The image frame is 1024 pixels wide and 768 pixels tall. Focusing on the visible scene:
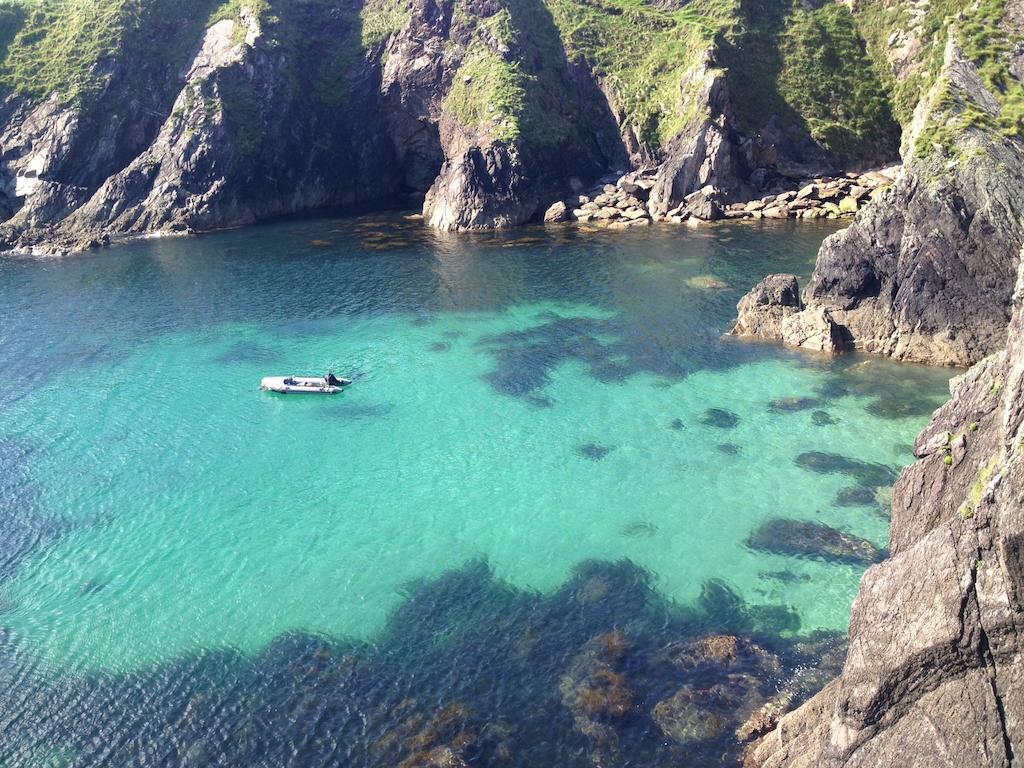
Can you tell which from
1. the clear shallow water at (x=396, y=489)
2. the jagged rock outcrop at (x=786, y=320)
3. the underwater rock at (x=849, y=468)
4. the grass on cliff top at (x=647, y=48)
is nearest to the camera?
the clear shallow water at (x=396, y=489)

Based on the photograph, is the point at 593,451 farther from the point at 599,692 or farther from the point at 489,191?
the point at 489,191

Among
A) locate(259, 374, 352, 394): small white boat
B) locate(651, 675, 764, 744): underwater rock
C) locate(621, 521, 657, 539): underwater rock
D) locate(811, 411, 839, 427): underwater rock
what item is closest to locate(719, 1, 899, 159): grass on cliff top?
locate(811, 411, 839, 427): underwater rock

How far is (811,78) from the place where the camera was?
362 ft

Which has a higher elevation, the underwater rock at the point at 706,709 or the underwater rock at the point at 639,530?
the underwater rock at the point at 639,530

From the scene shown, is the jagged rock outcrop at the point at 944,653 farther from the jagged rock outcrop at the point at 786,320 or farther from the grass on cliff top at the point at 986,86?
the grass on cliff top at the point at 986,86

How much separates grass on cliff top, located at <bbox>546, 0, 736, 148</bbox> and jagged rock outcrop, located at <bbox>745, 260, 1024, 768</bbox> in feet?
Result: 309

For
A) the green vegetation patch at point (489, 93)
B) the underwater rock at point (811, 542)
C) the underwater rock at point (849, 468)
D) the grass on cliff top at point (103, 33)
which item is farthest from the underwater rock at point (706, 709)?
the grass on cliff top at point (103, 33)

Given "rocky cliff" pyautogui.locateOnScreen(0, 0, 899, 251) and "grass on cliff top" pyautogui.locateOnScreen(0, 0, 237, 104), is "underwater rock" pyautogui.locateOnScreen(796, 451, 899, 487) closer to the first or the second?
"rocky cliff" pyautogui.locateOnScreen(0, 0, 899, 251)

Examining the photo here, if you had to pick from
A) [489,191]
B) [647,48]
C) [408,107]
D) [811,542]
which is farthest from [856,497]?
[408,107]

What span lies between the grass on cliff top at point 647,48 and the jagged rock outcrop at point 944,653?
94.1 metres

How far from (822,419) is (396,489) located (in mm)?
26121

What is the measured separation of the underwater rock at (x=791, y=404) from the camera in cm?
5056

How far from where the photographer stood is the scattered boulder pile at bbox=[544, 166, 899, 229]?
326ft

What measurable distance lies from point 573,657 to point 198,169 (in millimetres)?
103726
